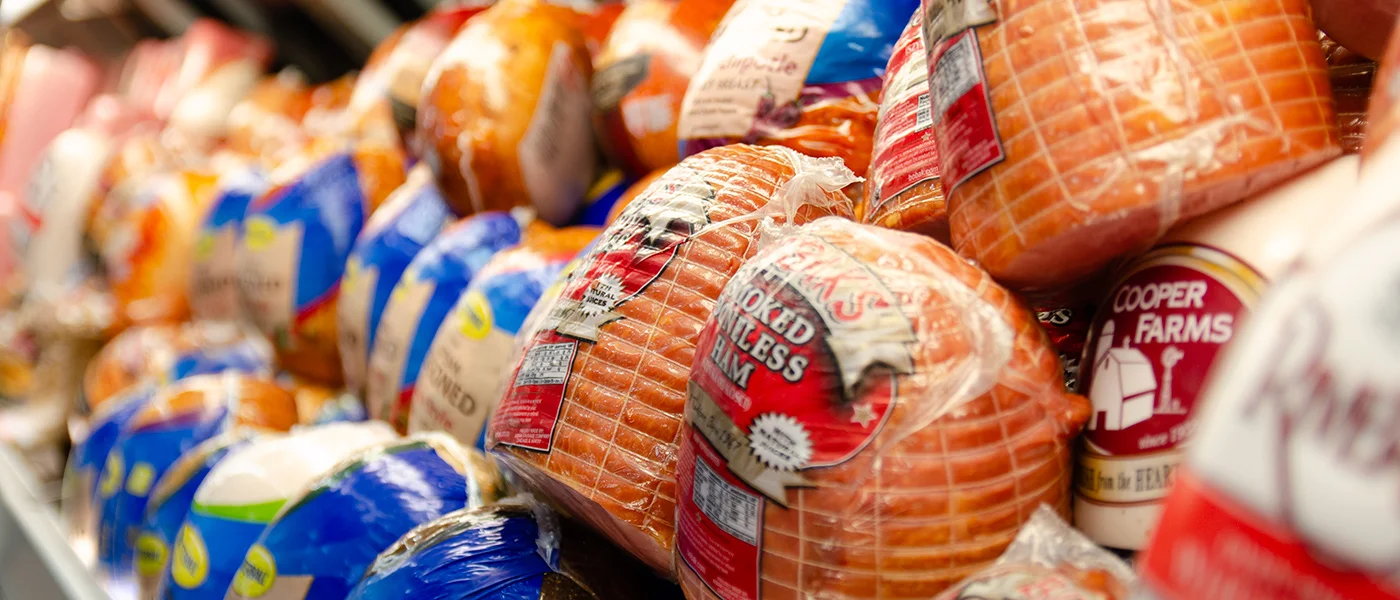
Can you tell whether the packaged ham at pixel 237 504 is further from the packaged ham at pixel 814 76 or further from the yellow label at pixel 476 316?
the packaged ham at pixel 814 76

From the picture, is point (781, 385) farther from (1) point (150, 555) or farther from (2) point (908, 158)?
(1) point (150, 555)

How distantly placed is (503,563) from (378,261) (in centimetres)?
107

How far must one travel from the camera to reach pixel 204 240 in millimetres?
2684

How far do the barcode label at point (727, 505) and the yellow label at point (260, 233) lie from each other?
5.86 feet

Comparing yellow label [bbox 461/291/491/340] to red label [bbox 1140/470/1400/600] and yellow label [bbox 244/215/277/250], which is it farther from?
red label [bbox 1140/470/1400/600]

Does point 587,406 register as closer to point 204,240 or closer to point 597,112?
point 597,112

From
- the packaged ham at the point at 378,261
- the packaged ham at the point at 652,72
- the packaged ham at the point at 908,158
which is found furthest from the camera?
the packaged ham at the point at 378,261

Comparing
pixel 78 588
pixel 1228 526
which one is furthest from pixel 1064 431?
pixel 78 588

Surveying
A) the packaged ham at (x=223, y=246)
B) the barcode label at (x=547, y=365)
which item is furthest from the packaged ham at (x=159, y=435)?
the barcode label at (x=547, y=365)

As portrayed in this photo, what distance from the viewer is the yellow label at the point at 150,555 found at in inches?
71.8

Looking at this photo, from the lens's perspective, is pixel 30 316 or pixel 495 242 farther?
pixel 30 316

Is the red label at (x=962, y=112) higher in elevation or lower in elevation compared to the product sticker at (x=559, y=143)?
higher

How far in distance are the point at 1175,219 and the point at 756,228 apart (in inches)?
16.2

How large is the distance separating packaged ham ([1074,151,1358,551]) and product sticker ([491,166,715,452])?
424 mm
